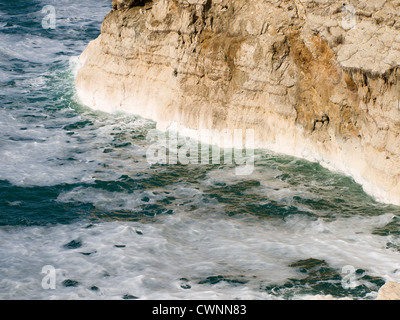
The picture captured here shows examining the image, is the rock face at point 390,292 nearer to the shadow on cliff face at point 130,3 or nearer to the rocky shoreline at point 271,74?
the rocky shoreline at point 271,74

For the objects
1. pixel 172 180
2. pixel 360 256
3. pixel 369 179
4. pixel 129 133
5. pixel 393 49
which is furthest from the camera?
pixel 129 133

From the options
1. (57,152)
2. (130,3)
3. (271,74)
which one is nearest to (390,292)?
(271,74)

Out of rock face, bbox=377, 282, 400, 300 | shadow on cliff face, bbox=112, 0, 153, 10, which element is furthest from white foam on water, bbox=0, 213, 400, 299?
shadow on cliff face, bbox=112, 0, 153, 10

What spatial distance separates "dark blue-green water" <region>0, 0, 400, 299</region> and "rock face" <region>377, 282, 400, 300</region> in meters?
2.39

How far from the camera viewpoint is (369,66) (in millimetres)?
16672

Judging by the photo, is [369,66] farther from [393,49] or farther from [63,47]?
[63,47]

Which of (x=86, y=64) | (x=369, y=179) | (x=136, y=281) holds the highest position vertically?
(x=86, y=64)

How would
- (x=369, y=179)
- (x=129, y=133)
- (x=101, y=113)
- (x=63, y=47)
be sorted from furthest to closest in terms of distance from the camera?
(x=63, y=47), (x=101, y=113), (x=129, y=133), (x=369, y=179)

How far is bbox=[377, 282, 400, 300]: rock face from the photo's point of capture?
10.1 meters

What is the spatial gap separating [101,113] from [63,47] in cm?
1083

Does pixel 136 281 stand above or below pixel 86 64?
below

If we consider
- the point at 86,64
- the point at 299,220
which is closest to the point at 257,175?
the point at 299,220

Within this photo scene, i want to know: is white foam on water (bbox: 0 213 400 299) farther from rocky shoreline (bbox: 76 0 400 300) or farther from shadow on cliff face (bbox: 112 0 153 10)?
shadow on cliff face (bbox: 112 0 153 10)

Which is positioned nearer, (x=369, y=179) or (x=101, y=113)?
(x=369, y=179)
